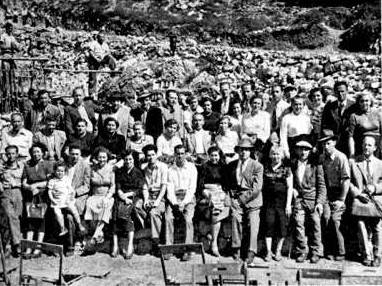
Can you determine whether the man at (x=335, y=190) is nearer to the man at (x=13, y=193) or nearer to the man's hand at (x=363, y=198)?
the man's hand at (x=363, y=198)

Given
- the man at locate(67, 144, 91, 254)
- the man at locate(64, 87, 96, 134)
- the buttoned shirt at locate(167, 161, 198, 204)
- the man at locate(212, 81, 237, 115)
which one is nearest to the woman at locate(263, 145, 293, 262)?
the buttoned shirt at locate(167, 161, 198, 204)

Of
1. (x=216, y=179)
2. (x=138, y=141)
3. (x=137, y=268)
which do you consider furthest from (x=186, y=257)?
(x=138, y=141)

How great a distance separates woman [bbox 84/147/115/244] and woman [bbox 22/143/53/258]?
0.72 meters

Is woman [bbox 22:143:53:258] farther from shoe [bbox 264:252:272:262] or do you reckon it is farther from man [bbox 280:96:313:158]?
man [bbox 280:96:313:158]

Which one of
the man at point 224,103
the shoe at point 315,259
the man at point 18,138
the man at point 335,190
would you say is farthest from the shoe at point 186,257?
the man at point 18,138

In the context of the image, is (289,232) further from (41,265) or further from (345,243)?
(41,265)

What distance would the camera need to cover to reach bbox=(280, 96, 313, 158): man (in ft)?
28.9

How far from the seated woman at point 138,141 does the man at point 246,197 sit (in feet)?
5.20

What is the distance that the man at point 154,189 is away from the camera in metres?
8.26

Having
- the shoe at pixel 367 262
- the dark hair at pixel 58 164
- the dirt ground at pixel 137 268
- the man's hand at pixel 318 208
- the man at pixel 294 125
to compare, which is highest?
the man at pixel 294 125

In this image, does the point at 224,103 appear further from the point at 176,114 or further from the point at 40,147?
the point at 40,147

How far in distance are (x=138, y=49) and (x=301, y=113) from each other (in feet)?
44.0

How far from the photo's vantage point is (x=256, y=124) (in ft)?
29.6

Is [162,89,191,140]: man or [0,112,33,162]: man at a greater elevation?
[162,89,191,140]: man
